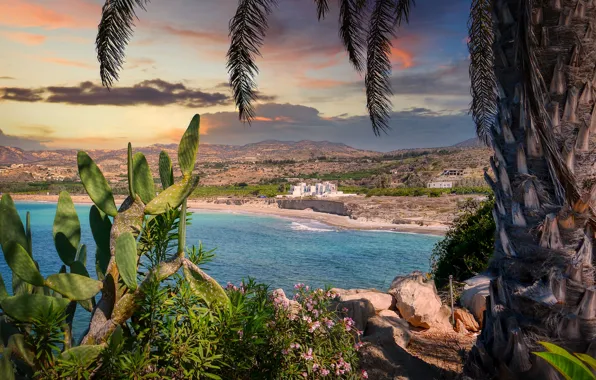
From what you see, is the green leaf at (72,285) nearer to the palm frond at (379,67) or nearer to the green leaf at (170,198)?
the green leaf at (170,198)

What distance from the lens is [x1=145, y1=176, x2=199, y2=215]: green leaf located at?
3.27 metres

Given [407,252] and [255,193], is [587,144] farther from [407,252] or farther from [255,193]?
[255,193]

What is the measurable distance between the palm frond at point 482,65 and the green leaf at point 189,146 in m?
4.60

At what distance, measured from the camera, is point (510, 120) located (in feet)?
10.9

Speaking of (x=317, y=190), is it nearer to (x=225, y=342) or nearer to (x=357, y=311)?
(x=357, y=311)

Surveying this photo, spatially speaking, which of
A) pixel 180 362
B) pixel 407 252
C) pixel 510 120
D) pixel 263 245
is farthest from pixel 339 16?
pixel 263 245

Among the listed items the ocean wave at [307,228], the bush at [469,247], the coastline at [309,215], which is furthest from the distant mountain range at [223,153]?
the bush at [469,247]

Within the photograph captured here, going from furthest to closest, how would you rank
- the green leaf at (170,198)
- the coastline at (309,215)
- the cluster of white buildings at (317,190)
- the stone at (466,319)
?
the cluster of white buildings at (317,190), the coastline at (309,215), the stone at (466,319), the green leaf at (170,198)

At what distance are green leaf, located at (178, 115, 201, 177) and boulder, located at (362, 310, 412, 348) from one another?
343 centimetres

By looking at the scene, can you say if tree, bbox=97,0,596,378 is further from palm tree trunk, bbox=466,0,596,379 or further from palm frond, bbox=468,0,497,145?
palm frond, bbox=468,0,497,145

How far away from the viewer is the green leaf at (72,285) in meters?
3.00

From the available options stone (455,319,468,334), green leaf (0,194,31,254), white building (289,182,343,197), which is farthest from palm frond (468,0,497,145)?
white building (289,182,343,197)

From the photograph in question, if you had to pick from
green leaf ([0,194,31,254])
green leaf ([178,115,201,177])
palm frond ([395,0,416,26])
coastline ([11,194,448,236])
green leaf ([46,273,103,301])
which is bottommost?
coastline ([11,194,448,236])

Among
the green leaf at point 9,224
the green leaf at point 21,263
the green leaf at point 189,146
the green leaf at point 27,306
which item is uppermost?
the green leaf at point 189,146
